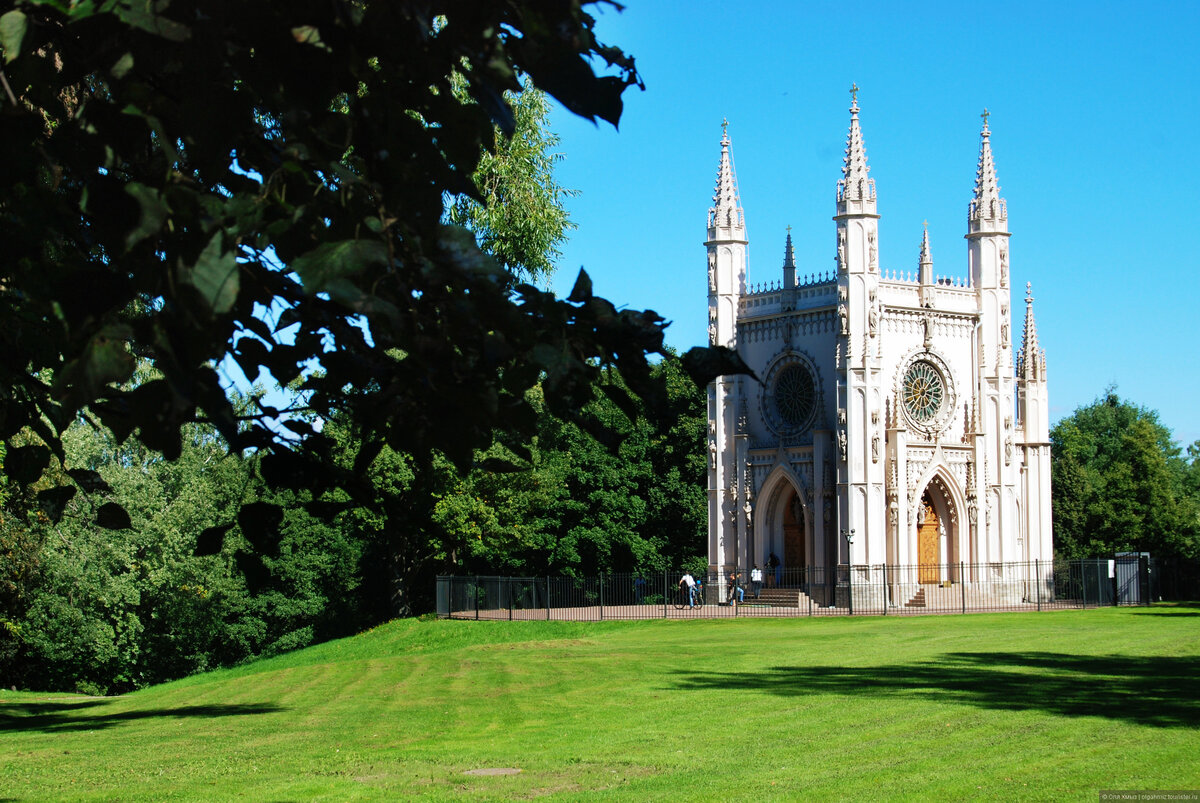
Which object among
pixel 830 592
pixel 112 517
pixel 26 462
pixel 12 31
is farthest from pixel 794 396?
pixel 12 31

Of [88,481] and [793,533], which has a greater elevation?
[88,481]

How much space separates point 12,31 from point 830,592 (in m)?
45.9

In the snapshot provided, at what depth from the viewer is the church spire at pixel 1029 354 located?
180 feet

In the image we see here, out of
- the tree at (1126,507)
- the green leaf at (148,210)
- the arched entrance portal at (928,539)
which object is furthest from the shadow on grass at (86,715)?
the tree at (1126,507)

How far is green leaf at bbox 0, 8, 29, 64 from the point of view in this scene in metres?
3.84

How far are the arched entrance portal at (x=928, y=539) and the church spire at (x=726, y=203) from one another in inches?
509

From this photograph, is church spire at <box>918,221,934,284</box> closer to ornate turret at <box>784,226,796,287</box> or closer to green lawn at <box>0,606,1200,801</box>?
ornate turret at <box>784,226,796,287</box>

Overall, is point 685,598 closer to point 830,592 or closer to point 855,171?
point 830,592

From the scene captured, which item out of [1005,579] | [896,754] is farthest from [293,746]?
[1005,579]

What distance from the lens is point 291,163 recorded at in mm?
3951

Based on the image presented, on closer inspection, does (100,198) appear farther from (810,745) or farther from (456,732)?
(456,732)

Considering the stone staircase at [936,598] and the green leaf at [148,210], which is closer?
the green leaf at [148,210]

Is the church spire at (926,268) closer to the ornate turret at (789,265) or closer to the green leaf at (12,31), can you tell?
the ornate turret at (789,265)

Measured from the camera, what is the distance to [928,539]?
50062 mm
